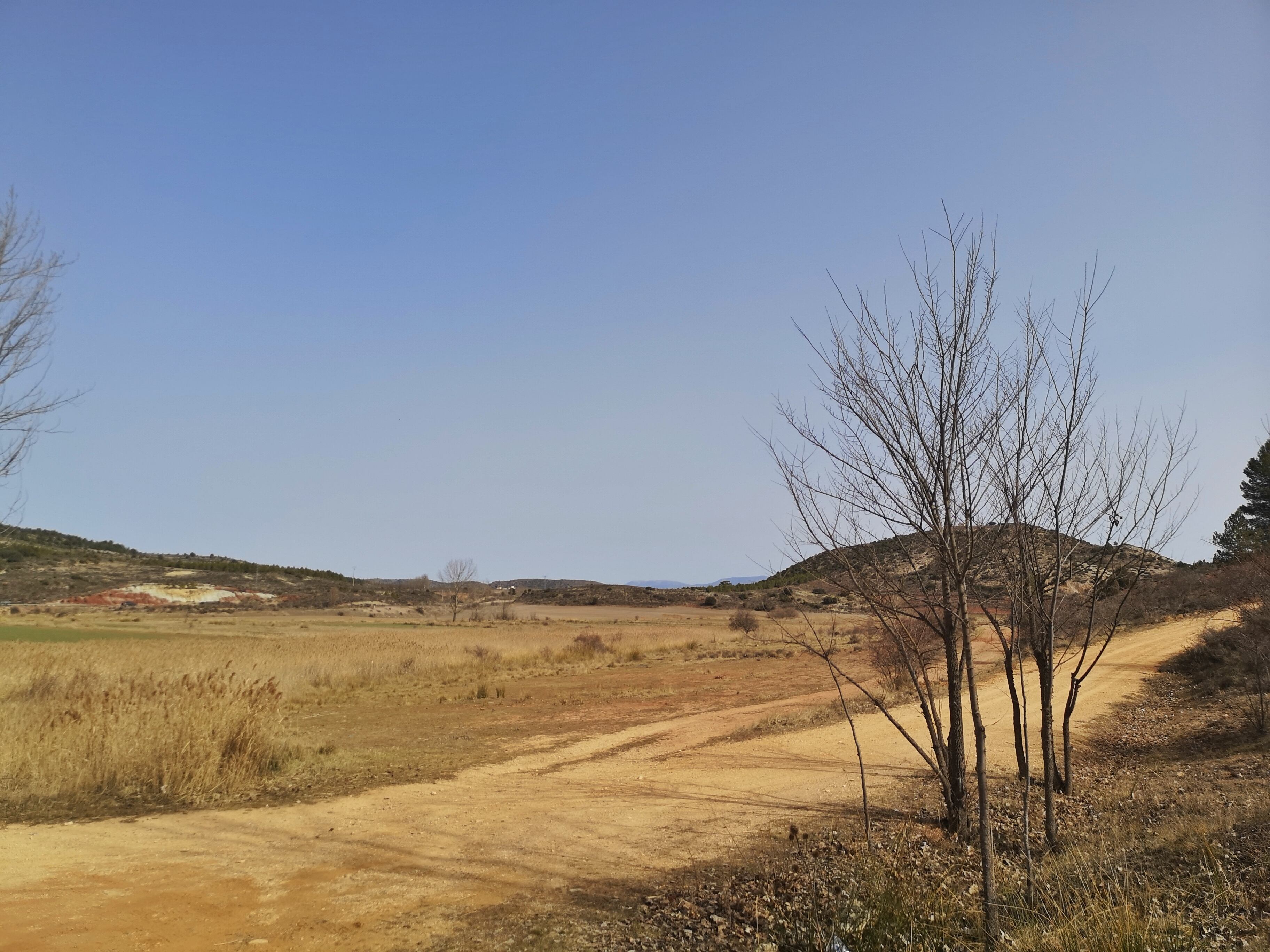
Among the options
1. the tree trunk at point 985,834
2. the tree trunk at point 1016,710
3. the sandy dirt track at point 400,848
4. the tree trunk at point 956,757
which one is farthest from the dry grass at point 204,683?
the tree trunk at point 1016,710

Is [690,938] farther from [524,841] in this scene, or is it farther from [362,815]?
[362,815]

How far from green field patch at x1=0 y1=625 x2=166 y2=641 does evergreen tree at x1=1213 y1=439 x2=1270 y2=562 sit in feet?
148

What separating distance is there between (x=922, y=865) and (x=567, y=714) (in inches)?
499

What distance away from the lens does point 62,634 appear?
3375 cm

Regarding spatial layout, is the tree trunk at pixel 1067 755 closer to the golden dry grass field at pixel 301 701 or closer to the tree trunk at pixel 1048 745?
the tree trunk at pixel 1048 745

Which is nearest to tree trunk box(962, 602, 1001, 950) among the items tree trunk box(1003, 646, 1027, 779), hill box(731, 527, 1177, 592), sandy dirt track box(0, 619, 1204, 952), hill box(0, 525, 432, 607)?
tree trunk box(1003, 646, 1027, 779)

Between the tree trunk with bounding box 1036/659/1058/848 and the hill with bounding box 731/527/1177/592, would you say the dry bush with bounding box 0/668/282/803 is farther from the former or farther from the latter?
the tree trunk with bounding box 1036/659/1058/848

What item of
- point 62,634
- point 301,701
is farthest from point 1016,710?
point 62,634

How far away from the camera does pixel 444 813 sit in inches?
363

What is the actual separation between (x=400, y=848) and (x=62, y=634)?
1389 inches

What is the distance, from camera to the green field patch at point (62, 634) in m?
30.9

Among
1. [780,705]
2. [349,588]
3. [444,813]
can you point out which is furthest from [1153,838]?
[349,588]

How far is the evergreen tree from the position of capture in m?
29.5

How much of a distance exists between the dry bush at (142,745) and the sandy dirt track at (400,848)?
1068 mm
